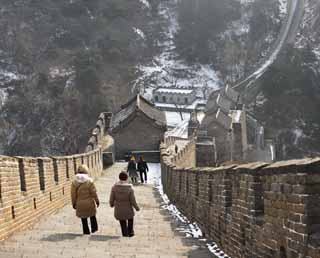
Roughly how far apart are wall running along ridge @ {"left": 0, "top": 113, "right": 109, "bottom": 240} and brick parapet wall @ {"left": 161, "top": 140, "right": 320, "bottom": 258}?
2.96 m

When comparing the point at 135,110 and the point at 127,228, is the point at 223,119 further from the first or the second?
the point at 127,228

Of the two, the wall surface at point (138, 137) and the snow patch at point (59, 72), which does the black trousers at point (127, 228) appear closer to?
the wall surface at point (138, 137)

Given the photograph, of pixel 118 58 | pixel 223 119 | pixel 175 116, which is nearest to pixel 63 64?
pixel 118 58

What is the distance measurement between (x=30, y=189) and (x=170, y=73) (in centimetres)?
8199

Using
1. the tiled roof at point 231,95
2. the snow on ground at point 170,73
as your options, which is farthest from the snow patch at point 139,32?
the tiled roof at point 231,95

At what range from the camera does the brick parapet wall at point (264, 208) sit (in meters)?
4.39

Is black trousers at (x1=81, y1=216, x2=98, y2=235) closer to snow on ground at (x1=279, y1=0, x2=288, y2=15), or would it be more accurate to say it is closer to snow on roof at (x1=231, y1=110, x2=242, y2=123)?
snow on roof at (x1=231, y1=110, x2=242, y2=123)

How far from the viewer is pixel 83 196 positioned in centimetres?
850

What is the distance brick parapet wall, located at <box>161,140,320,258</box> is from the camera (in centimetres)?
439

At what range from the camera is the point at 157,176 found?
25.1m

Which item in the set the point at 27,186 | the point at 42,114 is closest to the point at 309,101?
the point at 42,114

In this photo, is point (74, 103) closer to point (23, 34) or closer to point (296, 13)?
point (23, 34)

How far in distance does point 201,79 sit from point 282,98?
53.6 ft

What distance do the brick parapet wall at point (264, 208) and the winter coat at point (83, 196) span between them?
72.2 inches
